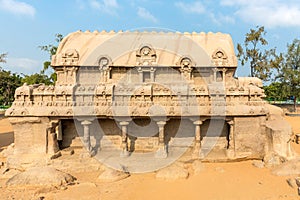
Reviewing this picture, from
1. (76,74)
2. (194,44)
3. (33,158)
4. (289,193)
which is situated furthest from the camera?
(194,44)

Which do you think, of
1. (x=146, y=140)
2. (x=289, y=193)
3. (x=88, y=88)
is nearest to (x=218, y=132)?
(x=146, y=140)

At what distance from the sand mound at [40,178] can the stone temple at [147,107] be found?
227cm

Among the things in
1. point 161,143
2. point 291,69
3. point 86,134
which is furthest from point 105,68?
→ point 291,69

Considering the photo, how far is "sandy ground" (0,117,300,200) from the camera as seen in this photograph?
10336 mm

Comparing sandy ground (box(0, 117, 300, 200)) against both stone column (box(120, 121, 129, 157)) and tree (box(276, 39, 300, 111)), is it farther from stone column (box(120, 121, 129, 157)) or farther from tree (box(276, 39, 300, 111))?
tree (box(276, 39, 300, 111))

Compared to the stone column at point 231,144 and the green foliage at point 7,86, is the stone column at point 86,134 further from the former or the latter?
the green foliage at point 7,86

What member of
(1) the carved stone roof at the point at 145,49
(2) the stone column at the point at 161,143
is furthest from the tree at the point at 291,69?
(2) the stone column at the point at 161,143

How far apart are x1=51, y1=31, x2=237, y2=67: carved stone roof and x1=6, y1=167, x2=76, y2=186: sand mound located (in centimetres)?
712

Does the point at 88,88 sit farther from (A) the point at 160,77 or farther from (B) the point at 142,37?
(B) the point at 142,37

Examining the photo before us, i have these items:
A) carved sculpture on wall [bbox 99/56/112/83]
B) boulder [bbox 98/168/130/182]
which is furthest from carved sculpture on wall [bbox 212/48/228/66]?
boulder [bbox 98/168/130/182]

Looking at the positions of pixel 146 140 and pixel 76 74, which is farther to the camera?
pixel 76 74

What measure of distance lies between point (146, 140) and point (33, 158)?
5849mm

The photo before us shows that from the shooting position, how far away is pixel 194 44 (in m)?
18.5

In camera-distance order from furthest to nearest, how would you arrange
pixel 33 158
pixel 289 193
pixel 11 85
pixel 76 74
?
pixel 11 85 < pixel 76 74 < pixel 33 158 < pixel 289 193
